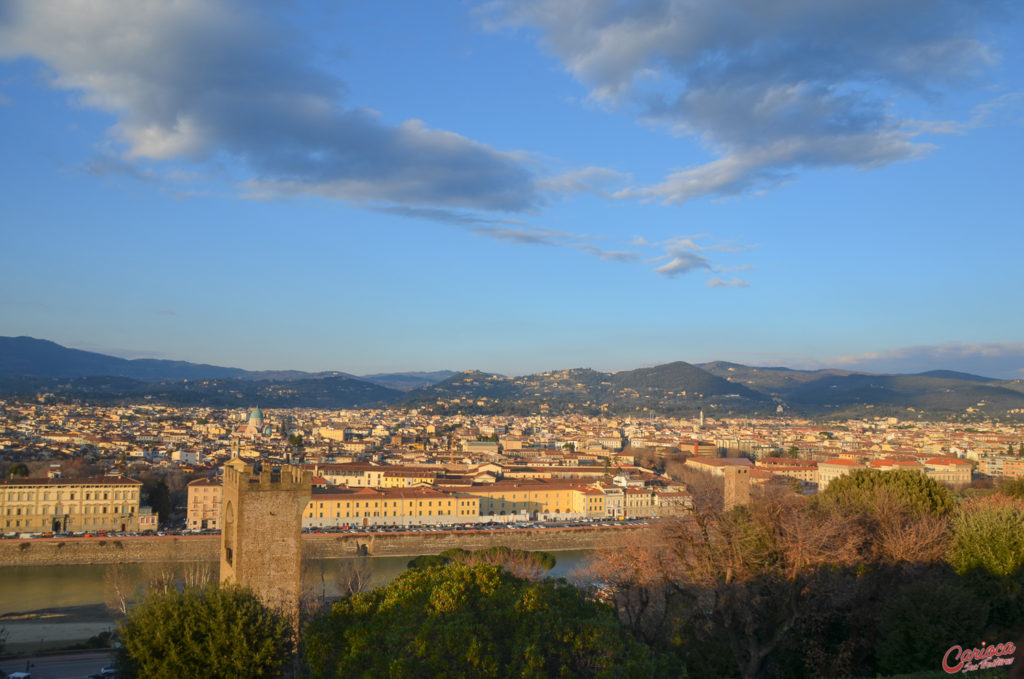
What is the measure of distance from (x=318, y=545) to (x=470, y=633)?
A: 22.8 metres

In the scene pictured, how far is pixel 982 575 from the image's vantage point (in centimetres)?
1075

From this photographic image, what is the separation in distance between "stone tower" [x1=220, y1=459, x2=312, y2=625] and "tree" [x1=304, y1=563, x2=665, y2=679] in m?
1.84

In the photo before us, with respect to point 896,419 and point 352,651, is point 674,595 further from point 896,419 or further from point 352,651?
point 896,419

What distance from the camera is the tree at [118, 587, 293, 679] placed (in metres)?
7.72

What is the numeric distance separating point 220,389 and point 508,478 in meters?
123

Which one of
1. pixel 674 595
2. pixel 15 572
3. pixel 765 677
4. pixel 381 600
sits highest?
pixel 381 600

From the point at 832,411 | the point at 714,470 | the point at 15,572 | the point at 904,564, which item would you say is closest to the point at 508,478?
the point at 714,470

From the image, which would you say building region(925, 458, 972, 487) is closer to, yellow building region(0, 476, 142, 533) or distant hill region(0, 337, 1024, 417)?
yellow building region(0, 476, 142, 533)

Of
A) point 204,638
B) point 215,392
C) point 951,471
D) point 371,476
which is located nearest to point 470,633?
point 204,638

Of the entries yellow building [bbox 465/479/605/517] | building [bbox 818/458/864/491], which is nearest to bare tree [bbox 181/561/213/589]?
yellow building [bbox 465/479/605/517]

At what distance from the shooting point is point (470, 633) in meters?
6.36

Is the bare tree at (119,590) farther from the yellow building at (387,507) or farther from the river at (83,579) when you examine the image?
the yellow building at (387,507)

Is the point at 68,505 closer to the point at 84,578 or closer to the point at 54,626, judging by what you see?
the point at 84,578

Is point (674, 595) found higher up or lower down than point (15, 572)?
higher up
